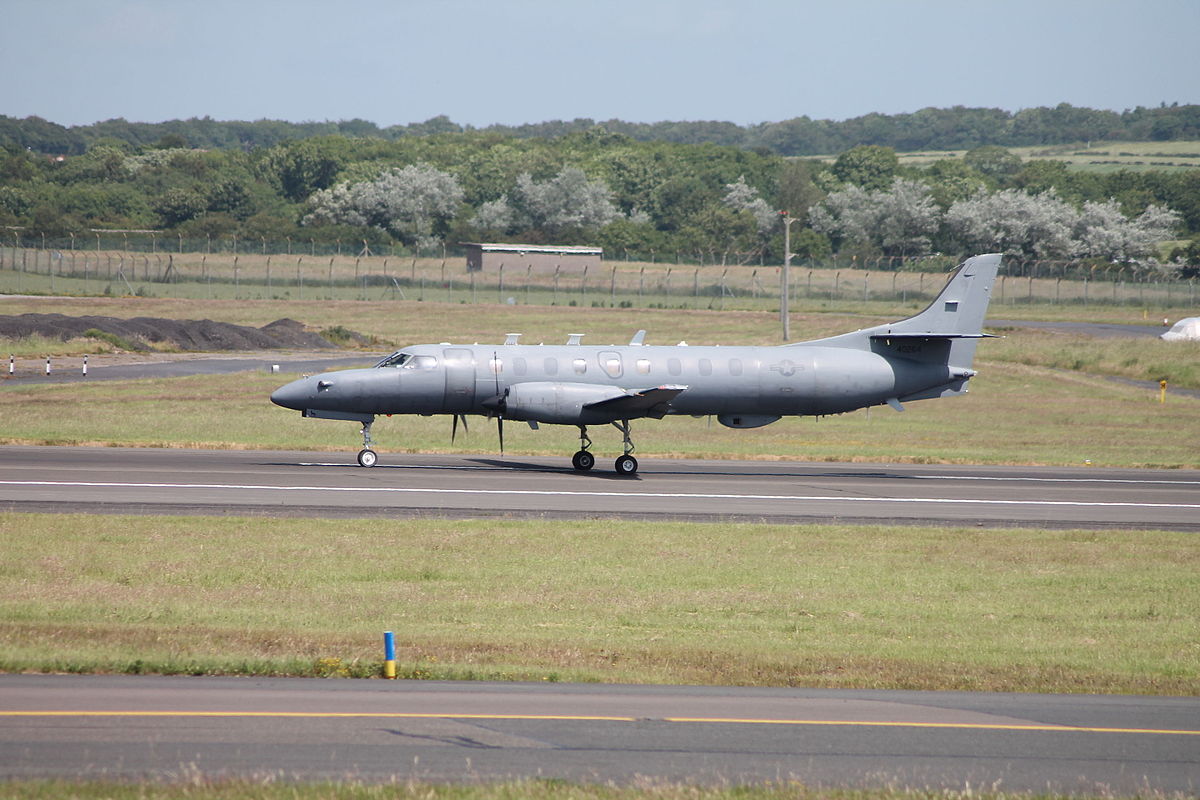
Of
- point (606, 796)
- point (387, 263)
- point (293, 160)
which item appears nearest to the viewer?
point (606, 796)

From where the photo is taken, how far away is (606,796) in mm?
9477

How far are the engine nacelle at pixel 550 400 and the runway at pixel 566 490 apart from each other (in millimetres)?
1486

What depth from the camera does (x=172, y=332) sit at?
2667 inches

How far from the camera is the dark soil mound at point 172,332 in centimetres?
6316

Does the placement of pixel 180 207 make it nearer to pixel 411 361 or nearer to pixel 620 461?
pixel 411 361

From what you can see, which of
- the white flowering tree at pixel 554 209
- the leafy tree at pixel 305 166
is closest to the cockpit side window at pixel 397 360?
the white flowering tree at pixel 554 209

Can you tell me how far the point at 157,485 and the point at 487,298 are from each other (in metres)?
70.5

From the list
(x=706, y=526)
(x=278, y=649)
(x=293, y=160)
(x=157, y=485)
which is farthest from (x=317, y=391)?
(x=293, y=160)

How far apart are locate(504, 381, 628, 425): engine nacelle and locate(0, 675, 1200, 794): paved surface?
1841cm

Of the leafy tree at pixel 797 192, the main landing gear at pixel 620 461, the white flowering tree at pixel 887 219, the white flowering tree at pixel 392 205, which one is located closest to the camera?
the main landing gear at pixel 620 461

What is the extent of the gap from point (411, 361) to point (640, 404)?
19.9 feet

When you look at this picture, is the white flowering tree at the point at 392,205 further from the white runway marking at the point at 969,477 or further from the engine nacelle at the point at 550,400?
the engine nacelle at the point at 550,400

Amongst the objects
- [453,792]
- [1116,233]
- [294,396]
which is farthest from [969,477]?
[1116,233]

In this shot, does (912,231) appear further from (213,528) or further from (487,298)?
(213,528)
